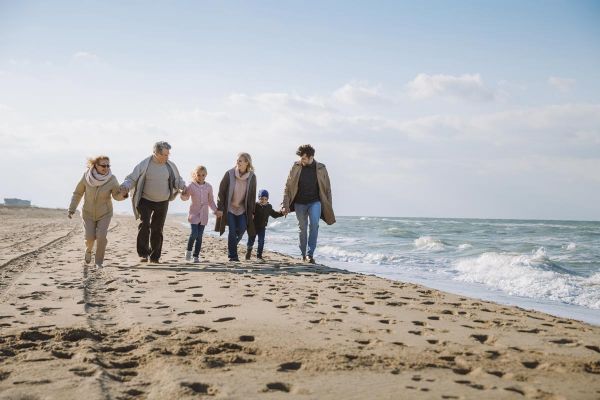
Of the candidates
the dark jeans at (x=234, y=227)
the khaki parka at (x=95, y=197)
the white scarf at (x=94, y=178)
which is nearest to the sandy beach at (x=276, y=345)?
the khaki parka at (x=95, y=197)

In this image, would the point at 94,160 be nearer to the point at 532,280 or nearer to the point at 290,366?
the point at 290,366

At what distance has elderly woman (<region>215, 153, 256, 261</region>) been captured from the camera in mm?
8094

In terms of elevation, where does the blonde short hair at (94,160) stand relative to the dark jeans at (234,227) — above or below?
above

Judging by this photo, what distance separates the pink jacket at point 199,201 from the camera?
8.10 metres

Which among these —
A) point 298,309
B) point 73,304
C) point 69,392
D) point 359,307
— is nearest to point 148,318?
point 73,304

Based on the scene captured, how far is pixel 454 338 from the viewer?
327cm

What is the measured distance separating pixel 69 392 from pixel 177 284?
3411 millimetres

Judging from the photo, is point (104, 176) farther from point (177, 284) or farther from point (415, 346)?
point (415, 346)

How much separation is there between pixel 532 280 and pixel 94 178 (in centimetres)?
787

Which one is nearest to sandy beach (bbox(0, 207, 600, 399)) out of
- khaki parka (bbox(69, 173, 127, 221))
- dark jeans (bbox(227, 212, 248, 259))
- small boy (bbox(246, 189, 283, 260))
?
khaki parka (bbox(69, 173, 127, 221))

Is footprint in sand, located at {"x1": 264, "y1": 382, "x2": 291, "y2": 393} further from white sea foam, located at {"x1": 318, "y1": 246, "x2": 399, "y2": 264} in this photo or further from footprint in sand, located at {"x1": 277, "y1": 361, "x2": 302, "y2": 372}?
white sea foam, located at {"x1": 318, "y1": 246, "x2": 399, "y2": 264}

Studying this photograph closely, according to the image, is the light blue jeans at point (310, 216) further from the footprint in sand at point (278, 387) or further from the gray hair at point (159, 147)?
the footprint in sand at point (278, 387)

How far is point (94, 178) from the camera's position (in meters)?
6.93

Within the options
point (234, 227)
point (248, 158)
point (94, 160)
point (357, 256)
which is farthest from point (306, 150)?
point (357, 256)
